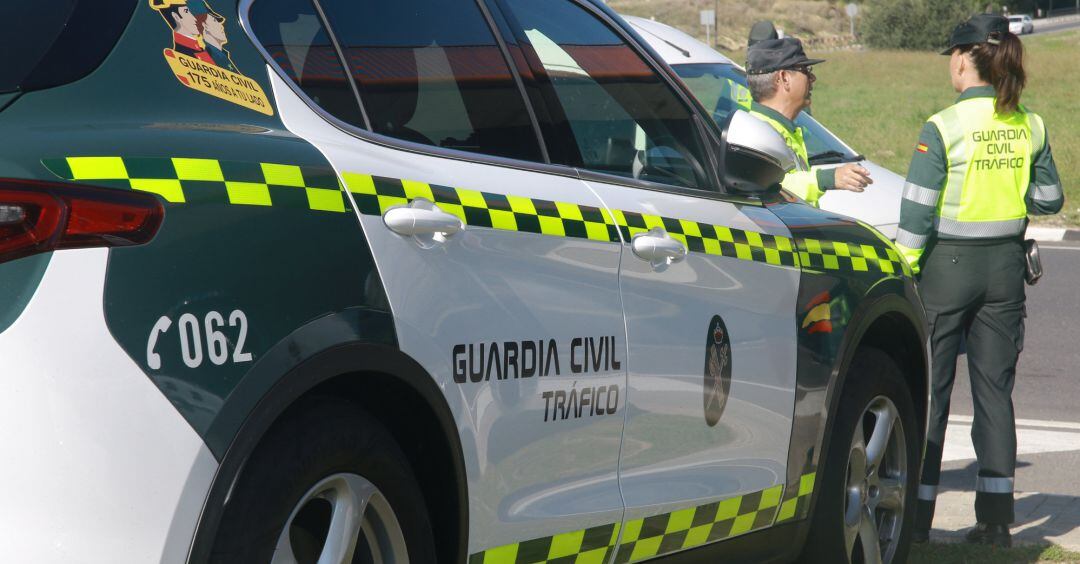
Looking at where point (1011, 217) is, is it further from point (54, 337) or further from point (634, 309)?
point (54, 337)

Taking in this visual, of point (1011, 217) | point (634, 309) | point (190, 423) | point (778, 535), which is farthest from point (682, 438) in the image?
point (1011, 217)

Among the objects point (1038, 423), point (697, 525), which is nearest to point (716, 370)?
point (697, 525)

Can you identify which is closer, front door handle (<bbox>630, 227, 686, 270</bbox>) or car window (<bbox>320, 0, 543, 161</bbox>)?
car window (<bbox>320, 0, 543, 161</bbox>)

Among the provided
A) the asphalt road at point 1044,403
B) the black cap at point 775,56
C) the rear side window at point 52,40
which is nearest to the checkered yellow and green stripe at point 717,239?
the rear side window at point 52,40

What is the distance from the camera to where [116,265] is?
2.00 meters

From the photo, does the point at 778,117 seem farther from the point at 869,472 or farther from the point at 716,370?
the point at 716,370

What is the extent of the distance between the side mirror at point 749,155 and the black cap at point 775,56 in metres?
2.01

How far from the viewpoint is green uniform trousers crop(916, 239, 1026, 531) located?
507 centimetres

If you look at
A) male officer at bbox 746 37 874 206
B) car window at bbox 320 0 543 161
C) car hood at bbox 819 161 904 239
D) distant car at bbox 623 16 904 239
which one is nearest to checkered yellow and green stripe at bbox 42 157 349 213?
car window at bbox 320 0 543 161

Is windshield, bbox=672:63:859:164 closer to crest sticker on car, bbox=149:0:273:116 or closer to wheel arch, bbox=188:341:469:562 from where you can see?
wheel arch, bbox=188:341:469:562

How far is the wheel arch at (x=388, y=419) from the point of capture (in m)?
2.12

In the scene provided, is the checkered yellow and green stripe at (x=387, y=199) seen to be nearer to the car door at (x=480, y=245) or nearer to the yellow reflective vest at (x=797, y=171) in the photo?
the car door at (x=480, y=245)

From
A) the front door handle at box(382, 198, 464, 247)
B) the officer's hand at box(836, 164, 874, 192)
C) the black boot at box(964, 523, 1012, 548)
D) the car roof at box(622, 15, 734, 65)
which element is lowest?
the black boot at box(964, 523, 1012, 548)

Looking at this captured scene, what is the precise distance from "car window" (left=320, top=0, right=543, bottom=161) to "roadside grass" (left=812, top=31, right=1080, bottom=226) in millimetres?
13986
